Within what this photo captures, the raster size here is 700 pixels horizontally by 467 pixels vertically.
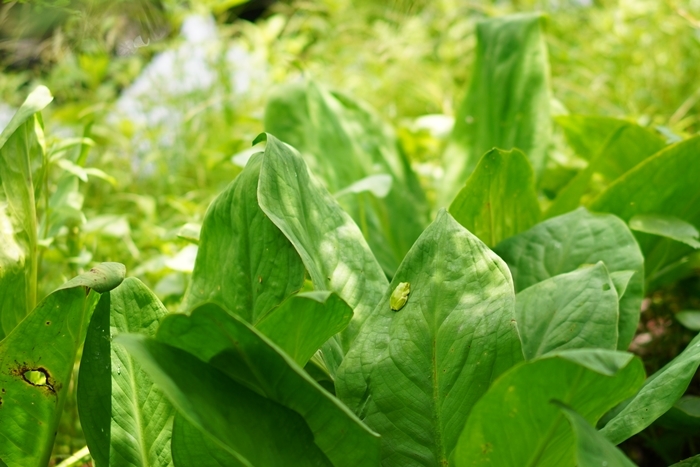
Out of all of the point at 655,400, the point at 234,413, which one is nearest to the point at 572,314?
the point at 655,400

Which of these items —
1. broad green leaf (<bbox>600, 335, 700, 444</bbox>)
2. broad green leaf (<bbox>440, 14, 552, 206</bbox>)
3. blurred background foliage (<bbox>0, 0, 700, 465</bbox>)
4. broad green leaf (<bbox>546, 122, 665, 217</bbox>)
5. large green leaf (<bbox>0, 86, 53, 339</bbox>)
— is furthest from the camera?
blurred background foliage (<bbox>0, 0, 700, 465</bbox>)

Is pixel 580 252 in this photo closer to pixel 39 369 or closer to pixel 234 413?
pixel 234 413

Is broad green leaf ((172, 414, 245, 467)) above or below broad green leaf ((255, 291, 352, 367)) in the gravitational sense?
below

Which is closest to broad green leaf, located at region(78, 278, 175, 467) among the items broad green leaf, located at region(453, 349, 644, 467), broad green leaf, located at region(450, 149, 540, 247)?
broad green leaf, located at region(453, 349, 644, 467)

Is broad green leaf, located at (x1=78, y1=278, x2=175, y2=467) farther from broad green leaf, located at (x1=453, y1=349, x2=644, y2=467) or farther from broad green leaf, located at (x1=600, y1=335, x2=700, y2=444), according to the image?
broad green leaf, located at (x1=600, y1=335, x2=700, y2=444)

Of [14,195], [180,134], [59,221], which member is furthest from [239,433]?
[180,134]

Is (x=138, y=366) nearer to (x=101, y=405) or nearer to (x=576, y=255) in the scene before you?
(x=101, y=405)

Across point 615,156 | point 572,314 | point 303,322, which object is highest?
point 303,322
